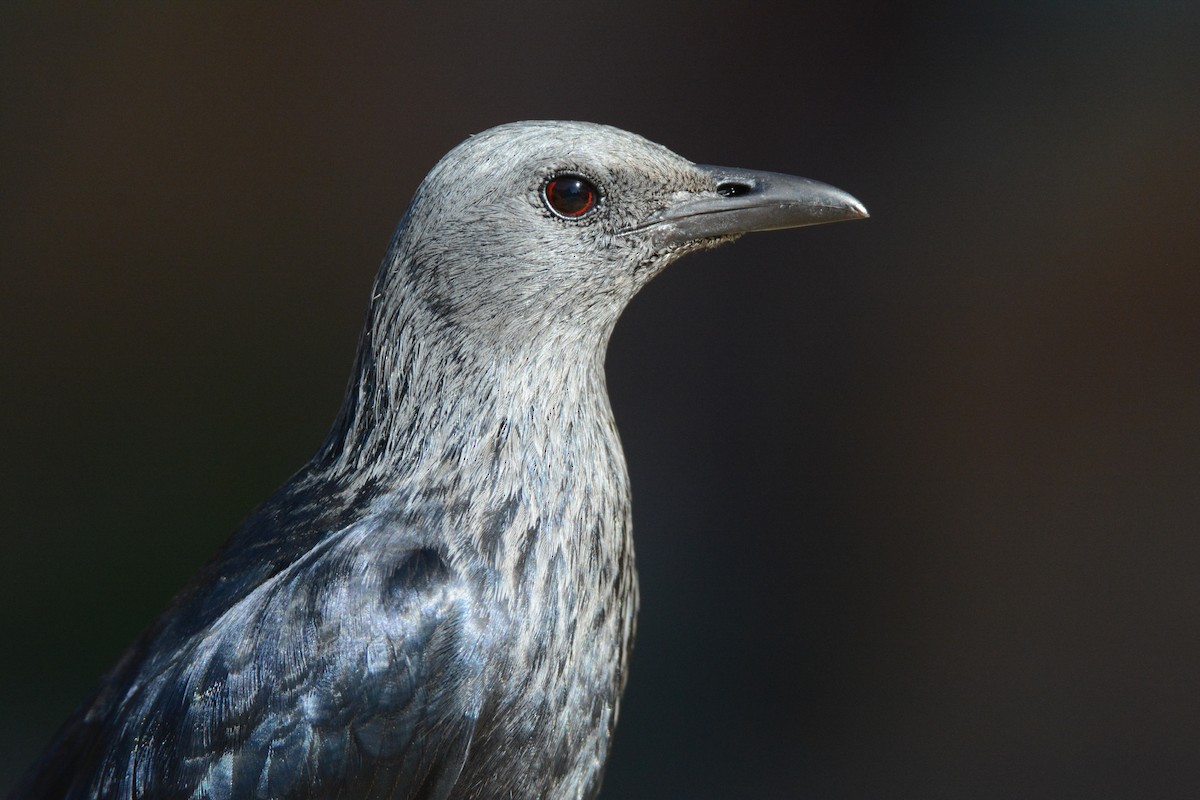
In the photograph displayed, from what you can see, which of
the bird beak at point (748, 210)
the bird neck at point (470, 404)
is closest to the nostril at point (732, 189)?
the bird beak at point (748, 210)

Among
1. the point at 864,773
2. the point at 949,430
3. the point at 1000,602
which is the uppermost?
the point at 949,430

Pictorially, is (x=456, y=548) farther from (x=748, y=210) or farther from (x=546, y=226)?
(x=748, y=210)

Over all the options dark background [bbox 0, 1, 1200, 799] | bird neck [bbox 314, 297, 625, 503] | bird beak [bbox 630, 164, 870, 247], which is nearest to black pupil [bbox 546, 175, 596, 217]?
bird beak [bbox 630, 164, 870, 247]

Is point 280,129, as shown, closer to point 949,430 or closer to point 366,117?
point 366,117

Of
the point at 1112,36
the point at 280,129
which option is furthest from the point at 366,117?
the point at 1112,36

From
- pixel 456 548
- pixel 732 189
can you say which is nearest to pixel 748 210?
pixel 732 189

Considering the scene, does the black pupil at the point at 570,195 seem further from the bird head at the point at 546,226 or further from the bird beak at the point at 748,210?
the bird beak at the point at 748,210

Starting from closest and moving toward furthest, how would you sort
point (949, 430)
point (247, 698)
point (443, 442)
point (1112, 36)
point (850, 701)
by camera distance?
point (247, 698), point (443, 442), point (1112, 36), point (949, 430), point (850, 701)
